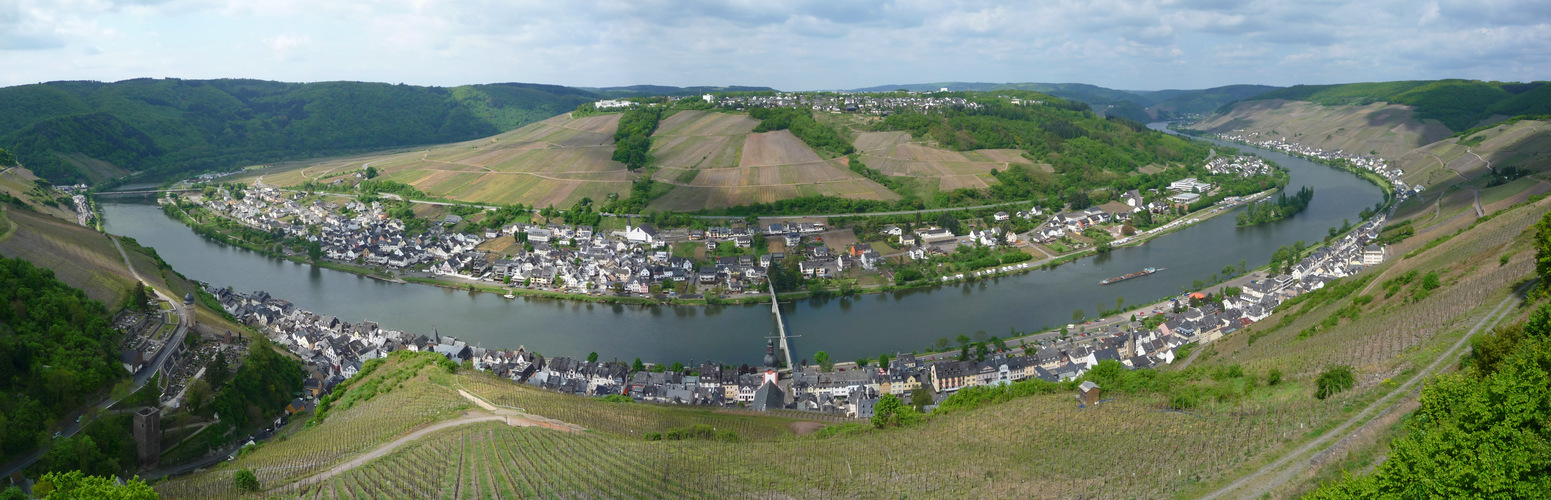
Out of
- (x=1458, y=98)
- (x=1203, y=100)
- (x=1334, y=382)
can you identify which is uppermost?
(x=1203, y=100)

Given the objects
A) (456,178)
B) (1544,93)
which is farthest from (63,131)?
(1544,93)

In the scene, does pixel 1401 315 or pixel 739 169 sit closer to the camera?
pixel 1401 315

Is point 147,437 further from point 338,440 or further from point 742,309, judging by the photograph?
point 742,309

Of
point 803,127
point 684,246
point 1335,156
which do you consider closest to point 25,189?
point 684,246

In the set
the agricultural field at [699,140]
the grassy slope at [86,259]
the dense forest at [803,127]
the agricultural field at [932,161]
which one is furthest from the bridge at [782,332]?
the dense forest at [803,127]

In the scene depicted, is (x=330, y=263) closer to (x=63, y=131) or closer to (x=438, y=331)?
(x=438, y=331)

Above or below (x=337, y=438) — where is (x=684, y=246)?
above

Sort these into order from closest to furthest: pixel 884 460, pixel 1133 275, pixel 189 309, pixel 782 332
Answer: pixel 884 460, pixel 189 309, pixel 782 332, pixel 1133 275
